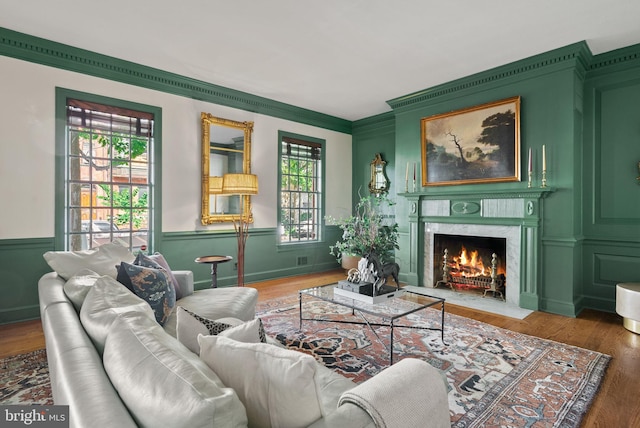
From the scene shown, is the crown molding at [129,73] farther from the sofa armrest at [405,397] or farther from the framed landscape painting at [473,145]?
the sofa armrest at [405,397]

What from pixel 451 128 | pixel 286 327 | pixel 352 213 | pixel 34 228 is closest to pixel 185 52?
pixel 34 228

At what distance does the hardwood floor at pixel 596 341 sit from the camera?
1.97 metres

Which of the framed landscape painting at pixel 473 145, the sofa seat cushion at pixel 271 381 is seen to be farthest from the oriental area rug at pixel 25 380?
the framed landscape painting at pixel 473 145

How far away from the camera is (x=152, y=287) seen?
211 centimetres

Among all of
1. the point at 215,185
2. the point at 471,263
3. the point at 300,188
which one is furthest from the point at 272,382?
the point at 300,188

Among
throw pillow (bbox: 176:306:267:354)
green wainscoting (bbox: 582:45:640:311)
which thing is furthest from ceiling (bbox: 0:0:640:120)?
throw pillow (bbox: 176:306:267:354)

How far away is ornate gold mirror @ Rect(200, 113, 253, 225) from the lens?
4715 mm

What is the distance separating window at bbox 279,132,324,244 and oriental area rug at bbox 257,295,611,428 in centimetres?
241

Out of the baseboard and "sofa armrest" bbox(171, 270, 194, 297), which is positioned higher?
"sofa armrest" bbox(171, 270, 194, 297)

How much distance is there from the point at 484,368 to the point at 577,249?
229cm

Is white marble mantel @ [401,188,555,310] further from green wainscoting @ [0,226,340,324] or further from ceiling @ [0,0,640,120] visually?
green wainscoting @ [0,226,340,324]

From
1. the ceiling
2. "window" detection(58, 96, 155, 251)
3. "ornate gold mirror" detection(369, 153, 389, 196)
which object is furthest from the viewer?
"ornate gold mirror" detection(369, 153, 389, 196)

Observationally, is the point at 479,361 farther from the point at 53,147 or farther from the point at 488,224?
the point at 53,147

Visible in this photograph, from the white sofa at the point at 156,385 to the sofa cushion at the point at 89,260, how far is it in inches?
35.8
